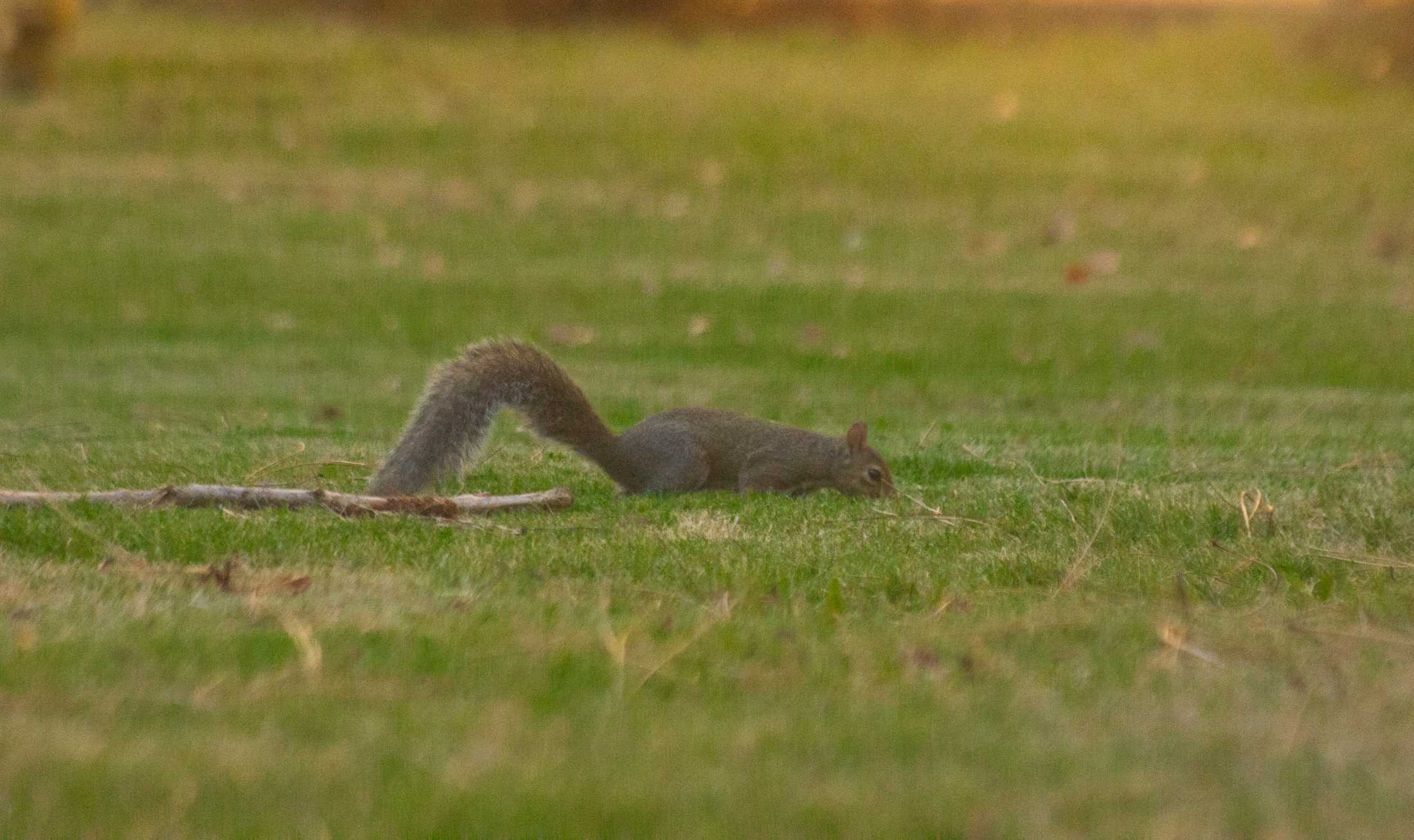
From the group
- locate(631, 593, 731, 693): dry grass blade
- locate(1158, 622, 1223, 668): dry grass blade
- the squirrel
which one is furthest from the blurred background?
locate(1158, 622, 1223, 668): dry grass blade

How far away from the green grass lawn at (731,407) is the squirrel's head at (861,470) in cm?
19

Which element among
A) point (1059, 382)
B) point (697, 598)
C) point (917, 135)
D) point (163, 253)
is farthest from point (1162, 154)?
point (697, 598)

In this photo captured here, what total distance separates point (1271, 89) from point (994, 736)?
2100 centimetres

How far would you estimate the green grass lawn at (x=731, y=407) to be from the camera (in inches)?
121

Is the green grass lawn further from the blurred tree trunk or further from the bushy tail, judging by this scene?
the blurred tree trunk

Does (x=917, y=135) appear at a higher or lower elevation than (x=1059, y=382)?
higher

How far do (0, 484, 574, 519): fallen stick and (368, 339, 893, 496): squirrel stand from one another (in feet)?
1.11

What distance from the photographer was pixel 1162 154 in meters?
20.1

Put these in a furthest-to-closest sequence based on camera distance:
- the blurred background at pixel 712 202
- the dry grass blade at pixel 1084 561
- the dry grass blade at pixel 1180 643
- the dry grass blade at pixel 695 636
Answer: the blurred background at pixel 712 202
the dry grass blade at pixel 1084 561
the dry grass blade at pixel 1180 643
the dry grass blade at pixel 695 636

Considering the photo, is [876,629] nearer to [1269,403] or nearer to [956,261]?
[1269,403]

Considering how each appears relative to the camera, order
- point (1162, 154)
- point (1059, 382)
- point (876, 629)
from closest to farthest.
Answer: point (876, 629) < point (1059, 382) < point (1162, 154)

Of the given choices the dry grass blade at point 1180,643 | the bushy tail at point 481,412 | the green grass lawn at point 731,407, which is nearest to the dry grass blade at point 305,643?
the green grass lawn at point 731,407

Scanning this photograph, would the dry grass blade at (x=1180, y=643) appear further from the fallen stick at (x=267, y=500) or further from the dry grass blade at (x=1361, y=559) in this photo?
the fallen stick at (x=267, y=500)

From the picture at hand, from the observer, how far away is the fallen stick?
18.7 feet
